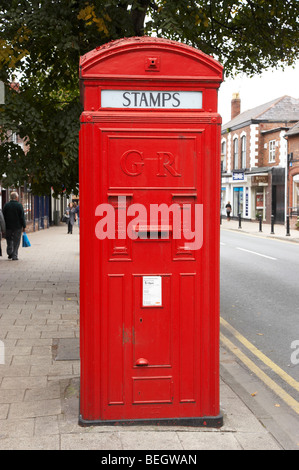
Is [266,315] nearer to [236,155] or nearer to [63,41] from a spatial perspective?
[63,41]

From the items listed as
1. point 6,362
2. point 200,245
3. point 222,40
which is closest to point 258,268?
point 222,40

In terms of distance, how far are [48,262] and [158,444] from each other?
1222 centimetres

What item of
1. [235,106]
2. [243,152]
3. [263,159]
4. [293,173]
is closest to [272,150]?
[263,159]

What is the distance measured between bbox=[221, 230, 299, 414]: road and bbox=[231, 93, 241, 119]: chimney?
45.8 metres

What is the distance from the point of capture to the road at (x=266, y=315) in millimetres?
5875

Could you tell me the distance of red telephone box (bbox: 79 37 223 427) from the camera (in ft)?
12.2

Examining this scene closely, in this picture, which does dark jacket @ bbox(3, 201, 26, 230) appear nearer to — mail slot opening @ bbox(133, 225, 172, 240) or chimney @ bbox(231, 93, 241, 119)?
mail slot opening @ bbox(133, 225, 172, 240)

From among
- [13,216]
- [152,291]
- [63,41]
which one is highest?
[63,41]

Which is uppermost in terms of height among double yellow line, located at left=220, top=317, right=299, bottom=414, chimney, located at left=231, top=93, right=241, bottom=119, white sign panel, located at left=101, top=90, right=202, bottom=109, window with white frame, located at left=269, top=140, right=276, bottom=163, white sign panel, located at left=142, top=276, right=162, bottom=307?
chimney, located at left=231, top=93, right=241, bottom=119

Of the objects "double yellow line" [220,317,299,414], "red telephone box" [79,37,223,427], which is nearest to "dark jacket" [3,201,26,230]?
"double yellow line" [220,317,299,414]

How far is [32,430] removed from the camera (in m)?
3.83

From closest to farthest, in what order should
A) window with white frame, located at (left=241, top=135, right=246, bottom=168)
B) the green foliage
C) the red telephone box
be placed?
the red telephone box → the green foliage → window with white frame, located at (left=241, top=135, right=246, bottom=168)

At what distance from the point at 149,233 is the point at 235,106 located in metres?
58.2

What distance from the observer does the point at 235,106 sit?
5934 centimetres
